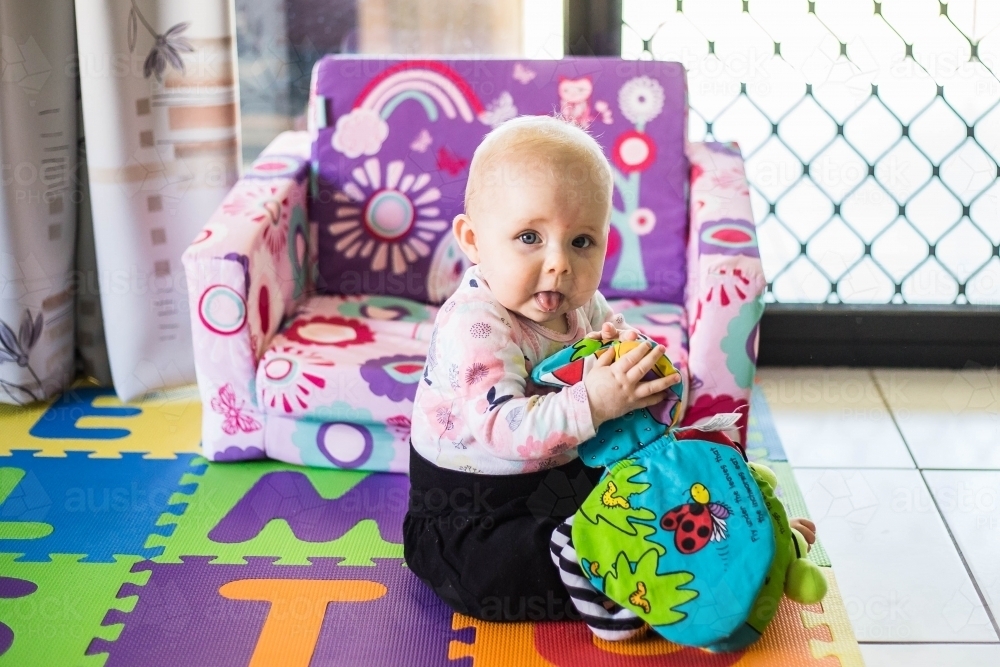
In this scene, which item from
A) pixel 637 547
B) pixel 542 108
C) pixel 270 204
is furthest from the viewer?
pixel 542 108

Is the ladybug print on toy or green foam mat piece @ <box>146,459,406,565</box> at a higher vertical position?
the ladybug print on toy

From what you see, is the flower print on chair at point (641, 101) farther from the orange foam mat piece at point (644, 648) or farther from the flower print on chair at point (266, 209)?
the orange foam mat piece at point (644, 648)

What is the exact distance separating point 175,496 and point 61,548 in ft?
0.70

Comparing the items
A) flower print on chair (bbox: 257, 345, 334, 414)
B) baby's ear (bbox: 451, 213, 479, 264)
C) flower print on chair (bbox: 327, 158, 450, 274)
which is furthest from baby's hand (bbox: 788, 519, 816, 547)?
flower print on chair (bbox: 327, 158, 450, 274)

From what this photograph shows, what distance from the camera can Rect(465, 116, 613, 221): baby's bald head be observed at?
1423 millimetres

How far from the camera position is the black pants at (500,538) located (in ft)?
4.92

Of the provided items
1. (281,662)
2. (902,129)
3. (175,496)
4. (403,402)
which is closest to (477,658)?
(281,662)

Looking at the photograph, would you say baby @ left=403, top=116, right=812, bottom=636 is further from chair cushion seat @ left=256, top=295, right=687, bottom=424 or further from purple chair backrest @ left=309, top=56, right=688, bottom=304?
purple chair backrest @ left=309, top=56, right=688, bottom=304

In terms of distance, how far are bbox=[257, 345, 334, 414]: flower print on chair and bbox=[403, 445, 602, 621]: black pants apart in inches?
14.7

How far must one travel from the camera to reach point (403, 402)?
1844 mm

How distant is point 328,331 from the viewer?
6.53 ft

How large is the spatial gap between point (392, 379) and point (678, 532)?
0.63 m

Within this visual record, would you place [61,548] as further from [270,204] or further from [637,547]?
[637,547]

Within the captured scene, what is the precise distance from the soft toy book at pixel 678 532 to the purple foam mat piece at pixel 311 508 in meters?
0.46
